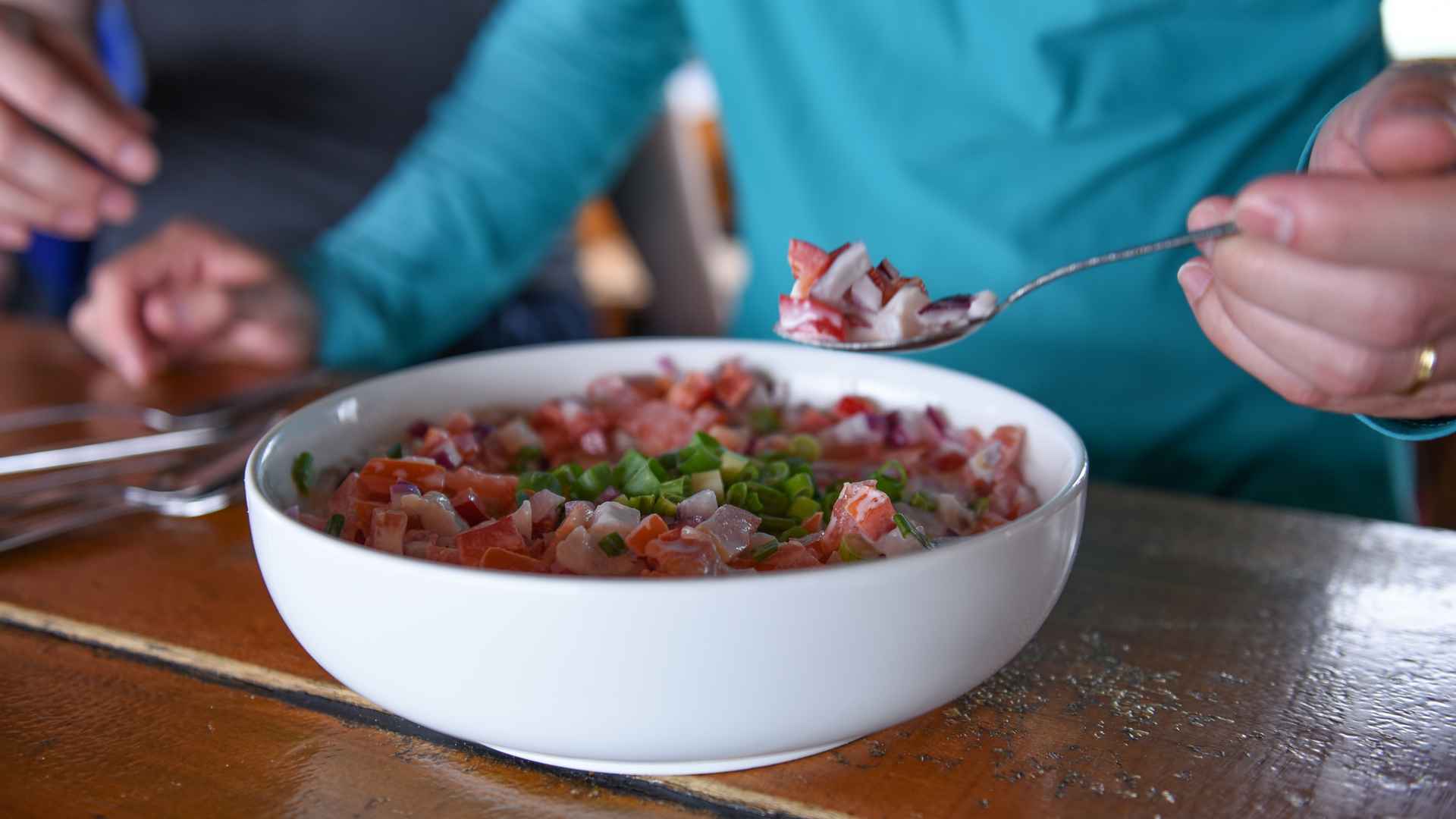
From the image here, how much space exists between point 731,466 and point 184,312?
1076 millimetres

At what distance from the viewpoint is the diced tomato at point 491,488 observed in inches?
29.8

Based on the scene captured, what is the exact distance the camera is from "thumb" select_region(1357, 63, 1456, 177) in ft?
1.79

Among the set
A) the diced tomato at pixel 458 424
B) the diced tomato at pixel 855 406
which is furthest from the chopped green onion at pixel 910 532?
the diced tomato at pixel 458 424

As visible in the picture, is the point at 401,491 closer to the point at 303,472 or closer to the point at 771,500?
the point at 303,472

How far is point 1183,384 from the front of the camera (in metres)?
1.53

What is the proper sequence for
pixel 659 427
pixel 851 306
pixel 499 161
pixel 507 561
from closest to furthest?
pixel 507 561 < pixel 851 306 < pixel 659 427 < pixel 499 161

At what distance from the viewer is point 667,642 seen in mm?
492

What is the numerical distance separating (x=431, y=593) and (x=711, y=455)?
317mm

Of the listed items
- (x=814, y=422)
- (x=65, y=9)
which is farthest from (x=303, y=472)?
(x=65, y=9)

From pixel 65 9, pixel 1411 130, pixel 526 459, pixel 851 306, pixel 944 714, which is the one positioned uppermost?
pixel 65 9

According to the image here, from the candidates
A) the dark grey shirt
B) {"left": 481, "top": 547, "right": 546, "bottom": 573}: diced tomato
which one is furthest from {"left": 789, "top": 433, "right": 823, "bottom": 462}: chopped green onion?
the dark grey shirt

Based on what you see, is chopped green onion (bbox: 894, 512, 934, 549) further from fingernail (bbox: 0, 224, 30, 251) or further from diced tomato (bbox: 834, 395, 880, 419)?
fingernail (bbox: 0, 224, 30, 251)

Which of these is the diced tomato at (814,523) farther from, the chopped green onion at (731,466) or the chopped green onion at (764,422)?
the chopped green onion at (764,422)

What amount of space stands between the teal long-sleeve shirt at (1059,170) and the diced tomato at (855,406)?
66 cm
